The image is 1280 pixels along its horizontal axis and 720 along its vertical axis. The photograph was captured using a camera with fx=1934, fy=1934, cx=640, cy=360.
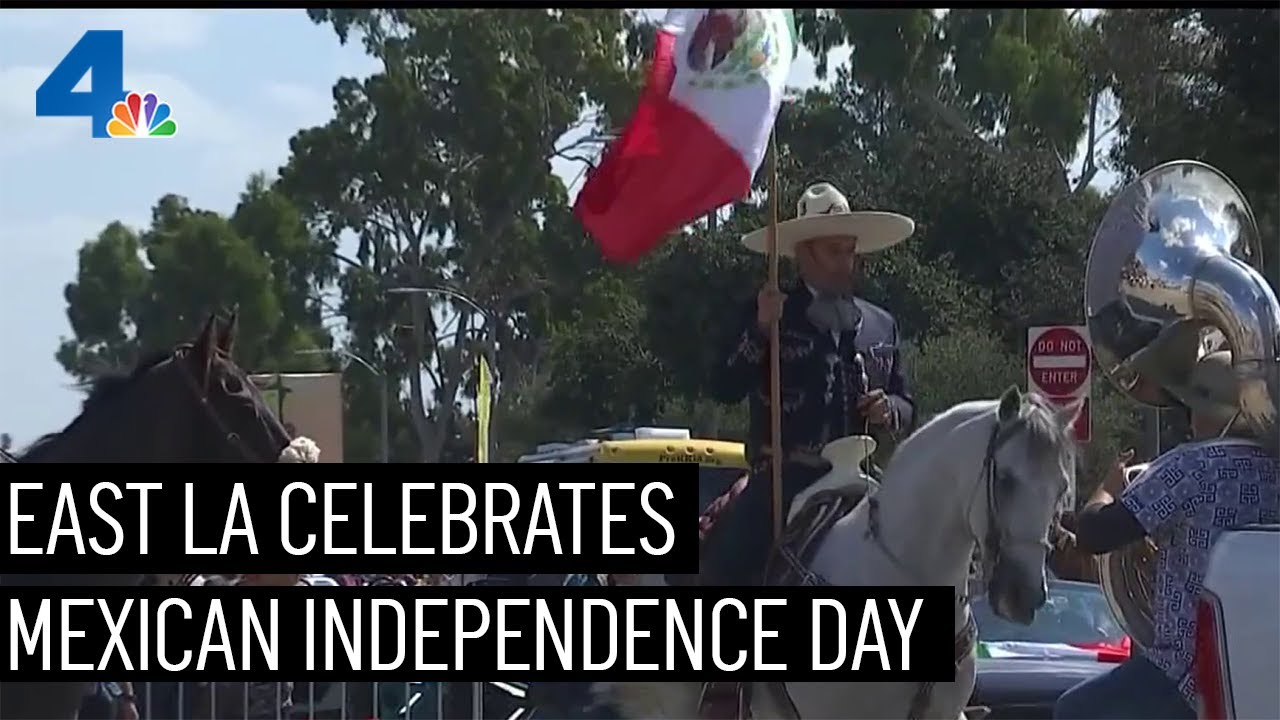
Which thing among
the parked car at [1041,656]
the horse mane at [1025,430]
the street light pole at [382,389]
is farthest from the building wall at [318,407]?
the horse mane at [1025,430]

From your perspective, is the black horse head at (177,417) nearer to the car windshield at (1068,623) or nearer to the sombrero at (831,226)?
the sombrero at (831,226)

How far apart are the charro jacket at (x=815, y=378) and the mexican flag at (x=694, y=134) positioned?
60 cm

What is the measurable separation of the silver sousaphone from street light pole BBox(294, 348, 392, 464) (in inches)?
1007

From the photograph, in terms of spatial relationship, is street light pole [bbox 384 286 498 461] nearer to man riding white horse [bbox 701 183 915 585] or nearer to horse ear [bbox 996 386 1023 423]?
man riding white horse [bbox 701 183 915 585]

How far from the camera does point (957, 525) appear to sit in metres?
6.57

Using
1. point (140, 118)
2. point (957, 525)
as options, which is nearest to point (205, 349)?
point (957, 525)

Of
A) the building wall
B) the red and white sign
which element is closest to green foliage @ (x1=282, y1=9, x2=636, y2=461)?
the building wall

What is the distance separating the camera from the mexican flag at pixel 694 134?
24.8 ft

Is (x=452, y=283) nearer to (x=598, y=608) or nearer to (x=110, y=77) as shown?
(x=110, y=77)

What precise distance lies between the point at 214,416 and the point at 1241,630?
13.0 feet

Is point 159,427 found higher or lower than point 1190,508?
higher

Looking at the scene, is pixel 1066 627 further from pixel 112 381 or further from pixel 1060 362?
pixel 112 381

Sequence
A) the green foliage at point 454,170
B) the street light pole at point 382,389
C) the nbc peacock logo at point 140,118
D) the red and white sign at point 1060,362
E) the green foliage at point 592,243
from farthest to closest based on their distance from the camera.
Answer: the street light pole at point 382,389 → the green foliage at point 454,170 → the green foliage at point 592,243 → the nbc peacock logo at point 140,118 → the red and white sign at point 1060,362

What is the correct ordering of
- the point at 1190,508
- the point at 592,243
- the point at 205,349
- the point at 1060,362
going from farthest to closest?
the point at 592,243, the point at 1060,362, the point at 205,349, the point at 1190,508
